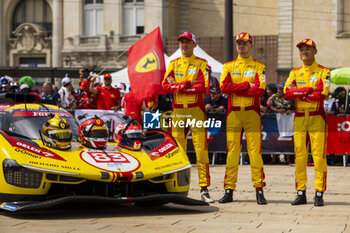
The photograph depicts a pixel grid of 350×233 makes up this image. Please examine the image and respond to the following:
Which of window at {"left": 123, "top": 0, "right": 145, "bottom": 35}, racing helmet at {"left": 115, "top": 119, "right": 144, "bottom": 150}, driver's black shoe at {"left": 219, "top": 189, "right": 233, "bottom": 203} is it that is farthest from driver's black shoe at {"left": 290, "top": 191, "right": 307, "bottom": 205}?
window at {"left": 123, "top": 0, "right": 145, "bottom": 35}

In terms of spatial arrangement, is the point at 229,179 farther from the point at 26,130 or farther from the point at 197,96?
the point at 26,130

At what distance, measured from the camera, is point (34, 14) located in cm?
4538

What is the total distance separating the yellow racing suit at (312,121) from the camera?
376 inches

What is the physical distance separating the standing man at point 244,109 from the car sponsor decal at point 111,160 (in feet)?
5.14

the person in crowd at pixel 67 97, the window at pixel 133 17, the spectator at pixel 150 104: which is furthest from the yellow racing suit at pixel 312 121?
the window at pixel 133 17

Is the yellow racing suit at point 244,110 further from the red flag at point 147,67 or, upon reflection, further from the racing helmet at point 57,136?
the red flag at point 147,67

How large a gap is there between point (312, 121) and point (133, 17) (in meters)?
32.3

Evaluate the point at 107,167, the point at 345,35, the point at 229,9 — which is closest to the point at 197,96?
the point at 107,167

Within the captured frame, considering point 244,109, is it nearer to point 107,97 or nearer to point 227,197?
point 227,197

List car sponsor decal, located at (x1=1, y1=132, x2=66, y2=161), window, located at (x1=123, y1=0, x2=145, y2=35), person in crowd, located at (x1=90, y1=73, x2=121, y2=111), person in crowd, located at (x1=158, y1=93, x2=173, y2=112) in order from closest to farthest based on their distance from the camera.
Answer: car sponsor decal, located at (x1=1, y1=132, x2=66, y2=161) → person in crowd, located at (x1=90, y1=73, x2=121, y2=111) → person in crowd, located at (x1=158, y1=93, x2=173, y2=112) → window, located at (x1=123, y1=0, x2=145, y2=35)

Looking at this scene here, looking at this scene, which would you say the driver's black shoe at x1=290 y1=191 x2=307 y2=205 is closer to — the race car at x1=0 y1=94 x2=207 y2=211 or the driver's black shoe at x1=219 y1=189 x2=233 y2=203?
the driver's black shoe at x1=219 y1=189 x2=233 y2=203

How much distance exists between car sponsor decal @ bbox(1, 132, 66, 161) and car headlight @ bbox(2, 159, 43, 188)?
240mm

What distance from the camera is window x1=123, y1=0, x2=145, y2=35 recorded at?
41000mm

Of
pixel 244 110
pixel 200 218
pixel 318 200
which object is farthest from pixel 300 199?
pixel 200 218
